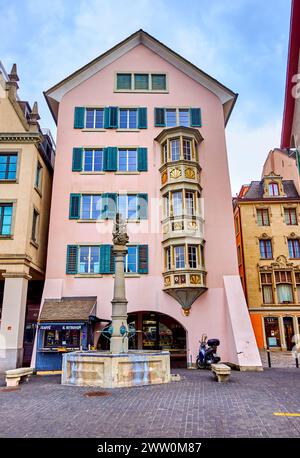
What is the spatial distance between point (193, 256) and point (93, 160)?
882cm

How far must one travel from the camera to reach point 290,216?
33.0 meters

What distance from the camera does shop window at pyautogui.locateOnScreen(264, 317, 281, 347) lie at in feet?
99.8

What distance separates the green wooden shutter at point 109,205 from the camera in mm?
22047

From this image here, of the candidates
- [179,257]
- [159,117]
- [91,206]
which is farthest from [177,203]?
[159,117]

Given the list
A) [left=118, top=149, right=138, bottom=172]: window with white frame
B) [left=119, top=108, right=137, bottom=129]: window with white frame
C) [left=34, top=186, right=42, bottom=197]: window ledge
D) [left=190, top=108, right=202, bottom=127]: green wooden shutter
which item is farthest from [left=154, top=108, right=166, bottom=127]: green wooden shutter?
[left=34, top=186, right=42, bottom=197]: window ledge

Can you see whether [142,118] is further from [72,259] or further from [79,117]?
[72,259]

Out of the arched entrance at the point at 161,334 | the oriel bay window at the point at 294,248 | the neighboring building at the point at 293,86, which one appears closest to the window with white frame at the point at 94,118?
the neighboring building at the point at 293,86

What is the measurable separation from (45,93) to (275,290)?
928 inches

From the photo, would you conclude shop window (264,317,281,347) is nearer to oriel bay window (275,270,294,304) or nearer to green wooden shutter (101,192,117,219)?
oriel bay window (275,270,294,304)

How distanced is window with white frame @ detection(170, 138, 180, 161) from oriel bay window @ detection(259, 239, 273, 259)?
13970mm
